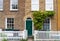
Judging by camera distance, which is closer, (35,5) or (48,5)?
(48,5)

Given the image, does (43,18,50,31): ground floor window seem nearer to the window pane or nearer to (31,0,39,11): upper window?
the window pane

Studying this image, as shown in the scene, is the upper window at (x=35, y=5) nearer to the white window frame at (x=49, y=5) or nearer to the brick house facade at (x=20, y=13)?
the brick house facade at (x=20, y=13)

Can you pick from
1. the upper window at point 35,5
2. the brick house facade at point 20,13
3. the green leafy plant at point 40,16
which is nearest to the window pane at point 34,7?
the upper window at point 35,5

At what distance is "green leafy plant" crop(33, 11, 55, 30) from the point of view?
2584cm

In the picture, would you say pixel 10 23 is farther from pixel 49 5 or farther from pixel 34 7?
pixel 49 5

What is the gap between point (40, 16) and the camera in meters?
26.0

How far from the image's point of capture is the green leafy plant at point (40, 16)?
84.8ft

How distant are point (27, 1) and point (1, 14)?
13.9 ft

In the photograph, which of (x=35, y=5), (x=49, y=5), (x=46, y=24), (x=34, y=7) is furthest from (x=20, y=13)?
(x=49, y=5)

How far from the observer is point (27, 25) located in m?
27.3

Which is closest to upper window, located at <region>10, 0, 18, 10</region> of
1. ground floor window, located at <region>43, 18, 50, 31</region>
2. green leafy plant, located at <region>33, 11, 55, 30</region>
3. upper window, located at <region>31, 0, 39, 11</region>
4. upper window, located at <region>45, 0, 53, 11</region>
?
upper window, located at <region>31, 0, 39, 11</region>

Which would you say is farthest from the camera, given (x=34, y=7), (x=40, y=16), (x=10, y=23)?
(x=10, y=23)

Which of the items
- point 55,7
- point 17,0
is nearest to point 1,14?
point 17,0

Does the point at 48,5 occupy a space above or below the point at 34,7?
above
